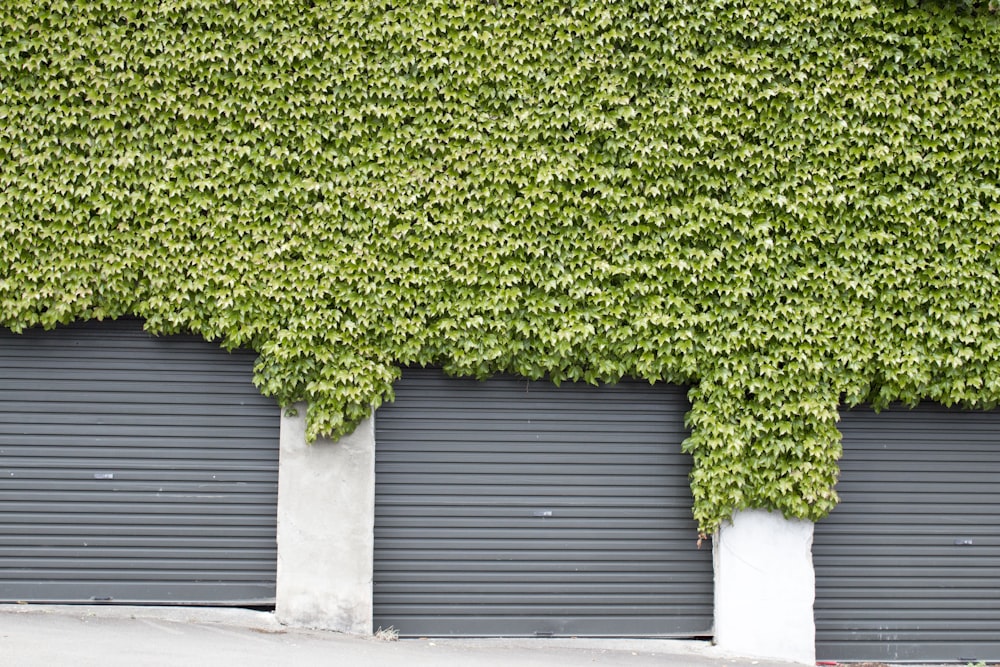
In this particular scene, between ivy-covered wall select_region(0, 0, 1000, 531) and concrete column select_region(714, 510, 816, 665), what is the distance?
272mm

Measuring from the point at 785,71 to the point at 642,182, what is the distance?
1648mm

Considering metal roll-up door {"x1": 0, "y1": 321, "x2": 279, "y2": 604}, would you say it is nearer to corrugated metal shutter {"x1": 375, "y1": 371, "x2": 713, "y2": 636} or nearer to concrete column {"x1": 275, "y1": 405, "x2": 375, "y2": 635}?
concrete column {"x1": 275, "y1": 405, "x2": 375, "y2": 635}

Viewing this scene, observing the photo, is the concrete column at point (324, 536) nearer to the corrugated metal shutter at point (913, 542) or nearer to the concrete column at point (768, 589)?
the concrete column at point (768, 589)

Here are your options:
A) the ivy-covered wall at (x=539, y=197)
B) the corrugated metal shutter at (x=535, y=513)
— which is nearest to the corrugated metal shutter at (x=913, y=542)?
the ivy-covered wall at (x=539, y=197)

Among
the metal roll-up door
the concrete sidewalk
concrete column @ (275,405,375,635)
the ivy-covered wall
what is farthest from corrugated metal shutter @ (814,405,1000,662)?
the metal roll-up door

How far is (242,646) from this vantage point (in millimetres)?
5906

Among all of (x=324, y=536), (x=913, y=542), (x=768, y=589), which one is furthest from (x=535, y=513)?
(x=913, y=542)

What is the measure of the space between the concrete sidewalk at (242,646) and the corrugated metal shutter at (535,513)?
167 millimetres

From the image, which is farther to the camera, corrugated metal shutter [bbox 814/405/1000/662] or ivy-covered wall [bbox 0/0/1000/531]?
corrugated metal shutter [bbox 814/405/1000/662]

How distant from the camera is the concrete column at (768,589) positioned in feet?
21.5

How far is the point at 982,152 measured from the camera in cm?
673

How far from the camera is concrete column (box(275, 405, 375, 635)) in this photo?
6438mm

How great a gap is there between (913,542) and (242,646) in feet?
19.6

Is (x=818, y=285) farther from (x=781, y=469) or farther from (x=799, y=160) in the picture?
(x=781, y=469)
